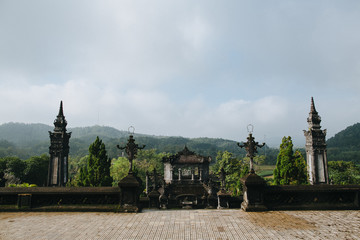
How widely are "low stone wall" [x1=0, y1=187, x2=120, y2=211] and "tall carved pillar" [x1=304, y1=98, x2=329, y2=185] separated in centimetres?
2391

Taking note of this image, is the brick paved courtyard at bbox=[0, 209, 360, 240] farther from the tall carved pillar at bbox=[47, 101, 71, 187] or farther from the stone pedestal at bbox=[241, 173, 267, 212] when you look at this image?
the tall carved pillar at bbox=[47, 101, 71, 187]

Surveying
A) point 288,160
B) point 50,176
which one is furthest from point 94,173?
point 288,160

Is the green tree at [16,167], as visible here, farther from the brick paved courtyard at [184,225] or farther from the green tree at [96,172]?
the brick paved courtyard at [184,225]

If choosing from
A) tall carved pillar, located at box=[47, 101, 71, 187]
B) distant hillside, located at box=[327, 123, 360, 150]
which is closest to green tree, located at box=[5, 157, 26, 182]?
tall carved pillar, located at box=[47, 101, 71, 187]

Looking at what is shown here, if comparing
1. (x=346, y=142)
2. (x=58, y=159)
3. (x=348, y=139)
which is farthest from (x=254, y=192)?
(x=348, y=139)

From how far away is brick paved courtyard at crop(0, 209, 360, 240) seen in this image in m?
8.35

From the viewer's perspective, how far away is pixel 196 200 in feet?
98.3

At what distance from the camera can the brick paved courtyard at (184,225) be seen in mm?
8352

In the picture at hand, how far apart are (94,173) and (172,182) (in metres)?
17.4

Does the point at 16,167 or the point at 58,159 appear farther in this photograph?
the point at 16,167

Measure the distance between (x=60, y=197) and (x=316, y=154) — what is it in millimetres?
26876

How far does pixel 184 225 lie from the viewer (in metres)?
9.44

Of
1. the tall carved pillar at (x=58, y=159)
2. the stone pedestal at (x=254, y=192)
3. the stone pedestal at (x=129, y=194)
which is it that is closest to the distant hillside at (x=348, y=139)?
the tall carved pillar at (x=58, y=159)

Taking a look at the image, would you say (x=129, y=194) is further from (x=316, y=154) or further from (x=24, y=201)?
(x=316, y=154)
